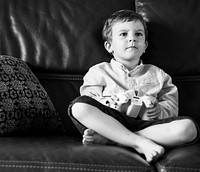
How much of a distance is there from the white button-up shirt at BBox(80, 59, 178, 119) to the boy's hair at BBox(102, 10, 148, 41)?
14cm

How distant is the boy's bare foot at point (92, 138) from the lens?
1.52 m

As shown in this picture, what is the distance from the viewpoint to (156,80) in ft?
6.15

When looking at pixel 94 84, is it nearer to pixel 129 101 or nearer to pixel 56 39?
pixel 129 101

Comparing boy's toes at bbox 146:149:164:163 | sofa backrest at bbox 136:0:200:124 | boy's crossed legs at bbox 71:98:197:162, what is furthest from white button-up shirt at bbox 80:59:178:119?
boy's toes at bbox 146:149:164:163

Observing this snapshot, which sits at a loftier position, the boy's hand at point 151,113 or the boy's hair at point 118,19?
the boy's hair at point 118,19

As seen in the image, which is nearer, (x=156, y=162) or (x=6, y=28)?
(x=156, y=162)

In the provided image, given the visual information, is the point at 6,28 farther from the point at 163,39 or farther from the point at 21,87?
the point at 163,39

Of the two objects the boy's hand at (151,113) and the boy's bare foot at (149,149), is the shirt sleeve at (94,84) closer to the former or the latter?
the boy's hand at (151,113)

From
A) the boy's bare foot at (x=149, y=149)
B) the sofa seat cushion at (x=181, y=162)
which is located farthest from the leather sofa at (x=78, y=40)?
the sofa seat cushion at (x=181, y=162)

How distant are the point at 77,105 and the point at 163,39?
25.8 inches

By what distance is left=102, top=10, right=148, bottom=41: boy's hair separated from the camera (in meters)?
1.91

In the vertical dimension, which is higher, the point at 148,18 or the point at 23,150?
the point at 148,18

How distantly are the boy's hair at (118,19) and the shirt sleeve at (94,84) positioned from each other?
19 centimetres

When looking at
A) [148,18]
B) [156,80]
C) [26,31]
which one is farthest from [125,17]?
[26,31]
